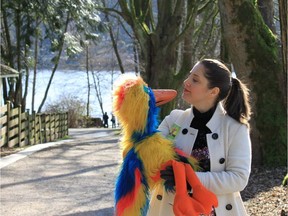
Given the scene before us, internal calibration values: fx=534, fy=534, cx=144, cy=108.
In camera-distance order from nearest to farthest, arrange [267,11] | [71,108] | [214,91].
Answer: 1. [214,91]
2. [267,11]
3. [71,108]

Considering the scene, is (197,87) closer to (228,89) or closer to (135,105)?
(228,89)

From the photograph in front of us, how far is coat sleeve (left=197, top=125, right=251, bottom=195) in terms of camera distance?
2.75m

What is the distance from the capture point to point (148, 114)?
2879 mm

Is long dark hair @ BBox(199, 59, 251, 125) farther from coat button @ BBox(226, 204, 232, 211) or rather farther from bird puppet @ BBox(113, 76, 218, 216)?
coat button @ BBox(226, 204, 232, 211)

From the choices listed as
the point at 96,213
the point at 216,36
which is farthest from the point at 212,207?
the point at 216,36

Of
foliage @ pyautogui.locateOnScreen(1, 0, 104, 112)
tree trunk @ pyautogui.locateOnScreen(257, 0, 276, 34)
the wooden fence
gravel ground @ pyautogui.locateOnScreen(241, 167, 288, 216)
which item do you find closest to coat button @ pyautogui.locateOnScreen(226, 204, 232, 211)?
gravel ground @ pyautogui.locateOnScreen(241, 167, 288, 216)

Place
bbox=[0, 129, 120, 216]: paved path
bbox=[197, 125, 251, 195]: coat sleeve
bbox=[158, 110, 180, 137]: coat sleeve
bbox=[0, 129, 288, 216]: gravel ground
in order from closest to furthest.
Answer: bbox=[197, 125, 251, 195]: coat sleeve < bbox=[158, 110, 180, 137]: coat sleeve < bbox=[0, 129, 288, 216]: gravel ground < bbox=[0, 129, 120, 216]: paved path

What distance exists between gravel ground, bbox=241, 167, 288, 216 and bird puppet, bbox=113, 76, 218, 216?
3.44m

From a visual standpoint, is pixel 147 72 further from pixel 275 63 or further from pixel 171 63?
pixel 275 63

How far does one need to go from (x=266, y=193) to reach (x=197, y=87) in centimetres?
527

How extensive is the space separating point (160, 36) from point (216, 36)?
1074 centimetres

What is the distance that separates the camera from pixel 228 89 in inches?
116

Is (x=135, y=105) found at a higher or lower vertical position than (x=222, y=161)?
higher

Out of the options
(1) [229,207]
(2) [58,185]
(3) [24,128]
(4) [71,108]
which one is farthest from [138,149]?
(4) [71,108]
